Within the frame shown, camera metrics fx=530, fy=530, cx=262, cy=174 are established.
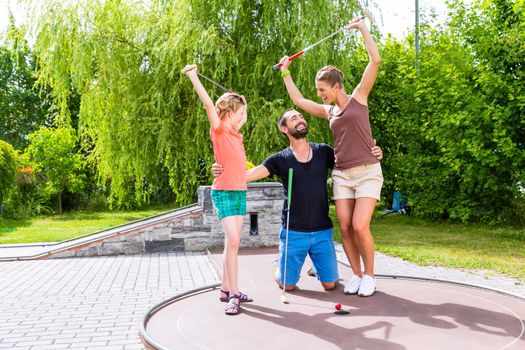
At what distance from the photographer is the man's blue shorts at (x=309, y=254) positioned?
14.1 ft

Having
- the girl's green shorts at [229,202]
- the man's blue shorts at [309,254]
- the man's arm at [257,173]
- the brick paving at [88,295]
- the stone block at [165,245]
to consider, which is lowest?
the brick paving at [88,295]

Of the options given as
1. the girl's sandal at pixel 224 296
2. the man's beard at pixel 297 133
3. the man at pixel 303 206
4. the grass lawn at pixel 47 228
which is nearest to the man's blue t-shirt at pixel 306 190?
the man at pixel 303 206

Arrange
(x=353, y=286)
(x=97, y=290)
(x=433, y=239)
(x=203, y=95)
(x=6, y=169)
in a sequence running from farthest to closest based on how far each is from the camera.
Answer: (x=6, y=169)
(x=433, y=239)
(x=97, y=290)
(x=353, y=286)
(x=203, y=95)

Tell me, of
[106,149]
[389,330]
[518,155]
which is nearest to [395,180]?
[518,155]

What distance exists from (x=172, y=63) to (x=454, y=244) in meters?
6.30

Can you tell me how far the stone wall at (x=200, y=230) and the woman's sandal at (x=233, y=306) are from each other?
394 centimetres

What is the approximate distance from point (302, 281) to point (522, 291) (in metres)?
2.08

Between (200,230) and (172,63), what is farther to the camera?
(172,63)

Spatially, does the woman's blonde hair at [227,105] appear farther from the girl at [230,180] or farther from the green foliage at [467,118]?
the green foliage at [467,118]

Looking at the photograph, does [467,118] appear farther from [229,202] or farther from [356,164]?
[229,202]

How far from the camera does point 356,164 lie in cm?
406

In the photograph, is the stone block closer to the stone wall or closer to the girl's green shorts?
the stone wall

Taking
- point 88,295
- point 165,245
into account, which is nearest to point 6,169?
point 165,245

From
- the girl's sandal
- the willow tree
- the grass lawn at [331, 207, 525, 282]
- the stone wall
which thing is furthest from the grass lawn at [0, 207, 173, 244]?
the girl's sandal
